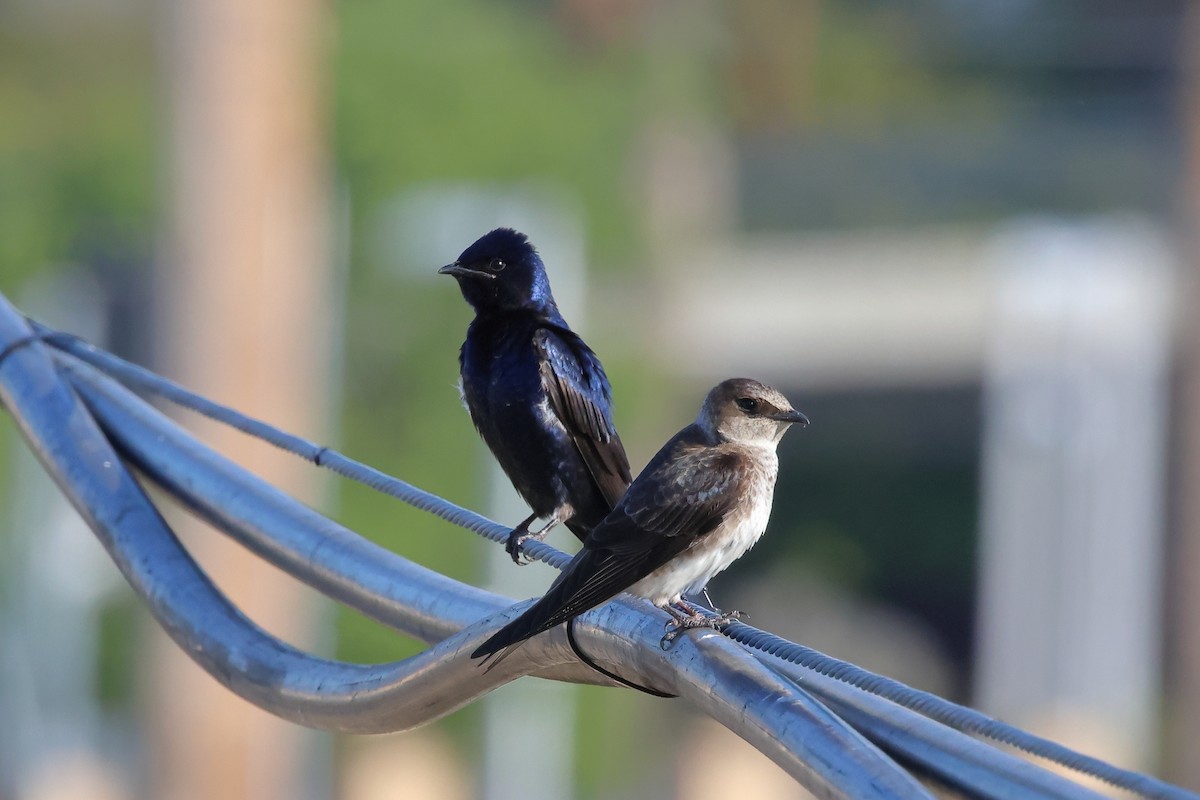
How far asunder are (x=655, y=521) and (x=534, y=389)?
0.99 metres

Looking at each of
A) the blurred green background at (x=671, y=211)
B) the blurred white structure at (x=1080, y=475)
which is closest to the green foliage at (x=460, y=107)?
the blurred green background at (x=671, y=211)

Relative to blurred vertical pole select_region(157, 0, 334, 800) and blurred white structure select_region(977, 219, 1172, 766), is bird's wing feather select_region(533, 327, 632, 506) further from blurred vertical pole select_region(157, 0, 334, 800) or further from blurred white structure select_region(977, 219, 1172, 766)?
blurred white structure select_region(977, 219, 1172, 766)

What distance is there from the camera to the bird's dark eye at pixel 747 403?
286 cm

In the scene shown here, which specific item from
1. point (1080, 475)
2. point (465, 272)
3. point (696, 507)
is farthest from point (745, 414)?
point (1080, 475)

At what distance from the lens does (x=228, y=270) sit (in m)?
9.66

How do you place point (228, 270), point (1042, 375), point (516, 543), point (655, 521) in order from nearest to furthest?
1. point (655, 521)
2. point (516, 543)
3. point (228, 270)
4. point (1042, 375)

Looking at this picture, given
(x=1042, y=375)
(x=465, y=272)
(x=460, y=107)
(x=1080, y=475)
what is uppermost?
(x=460, y=107)

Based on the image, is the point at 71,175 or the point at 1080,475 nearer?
the point at 71,175

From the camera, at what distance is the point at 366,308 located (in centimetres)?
1313

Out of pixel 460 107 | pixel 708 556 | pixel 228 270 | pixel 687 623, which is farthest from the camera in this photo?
pixel 460 107

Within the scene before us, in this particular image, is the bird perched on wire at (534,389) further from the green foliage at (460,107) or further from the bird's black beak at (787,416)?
the green foliage at (460,107)

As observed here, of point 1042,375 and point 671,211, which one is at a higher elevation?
point 671,211

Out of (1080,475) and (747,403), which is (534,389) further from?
(1080,475)

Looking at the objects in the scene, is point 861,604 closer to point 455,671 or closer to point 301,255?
point 301,255
